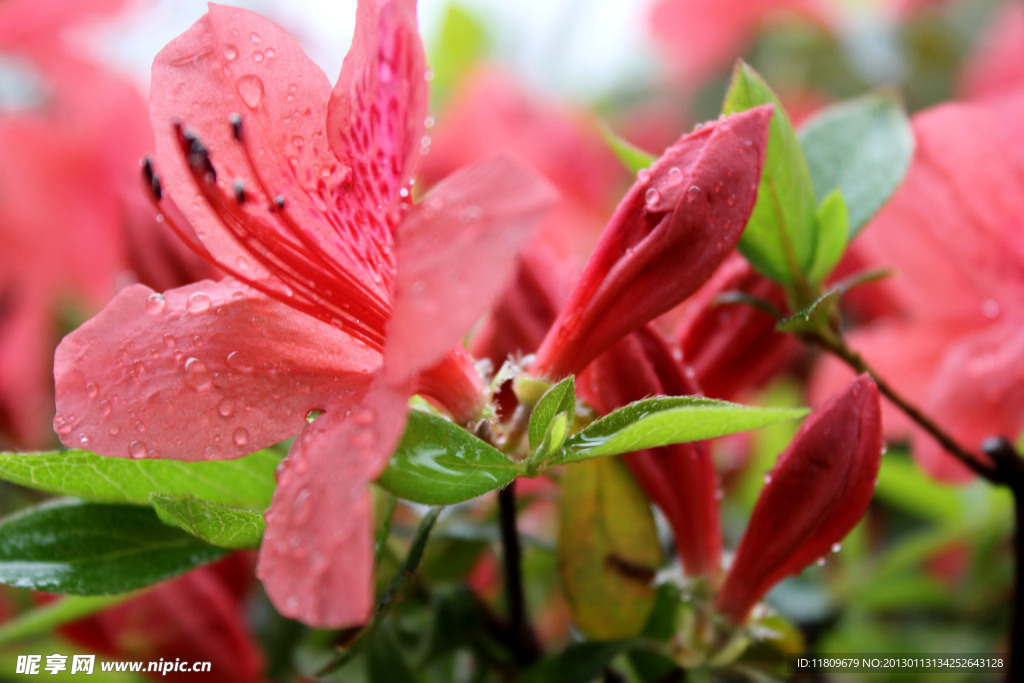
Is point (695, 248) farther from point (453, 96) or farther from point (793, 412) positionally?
point (453, 96)

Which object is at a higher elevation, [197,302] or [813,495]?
[197,302]

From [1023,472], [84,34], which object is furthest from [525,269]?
[84,34]

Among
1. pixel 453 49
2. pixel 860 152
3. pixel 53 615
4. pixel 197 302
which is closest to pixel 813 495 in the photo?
pixel 860 152

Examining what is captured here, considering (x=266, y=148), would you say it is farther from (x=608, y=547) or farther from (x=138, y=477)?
(x=608, y=547)

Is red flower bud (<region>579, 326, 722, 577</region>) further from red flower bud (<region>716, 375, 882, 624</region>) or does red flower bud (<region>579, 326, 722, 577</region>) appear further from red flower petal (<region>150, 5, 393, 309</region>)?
red flower petal (<region>150, 5, 393, 309</region>)

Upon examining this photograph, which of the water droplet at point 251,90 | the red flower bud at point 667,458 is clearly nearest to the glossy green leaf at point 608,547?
the red flower bud at point 667,458

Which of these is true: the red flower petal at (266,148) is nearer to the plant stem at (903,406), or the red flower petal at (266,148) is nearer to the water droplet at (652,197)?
the water droplet at (652,197)

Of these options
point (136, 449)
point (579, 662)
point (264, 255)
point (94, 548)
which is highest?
point (264, 255)

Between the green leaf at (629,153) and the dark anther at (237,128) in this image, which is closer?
the dark anther at (237,128)

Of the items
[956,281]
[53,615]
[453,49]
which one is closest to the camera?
[53,615]
